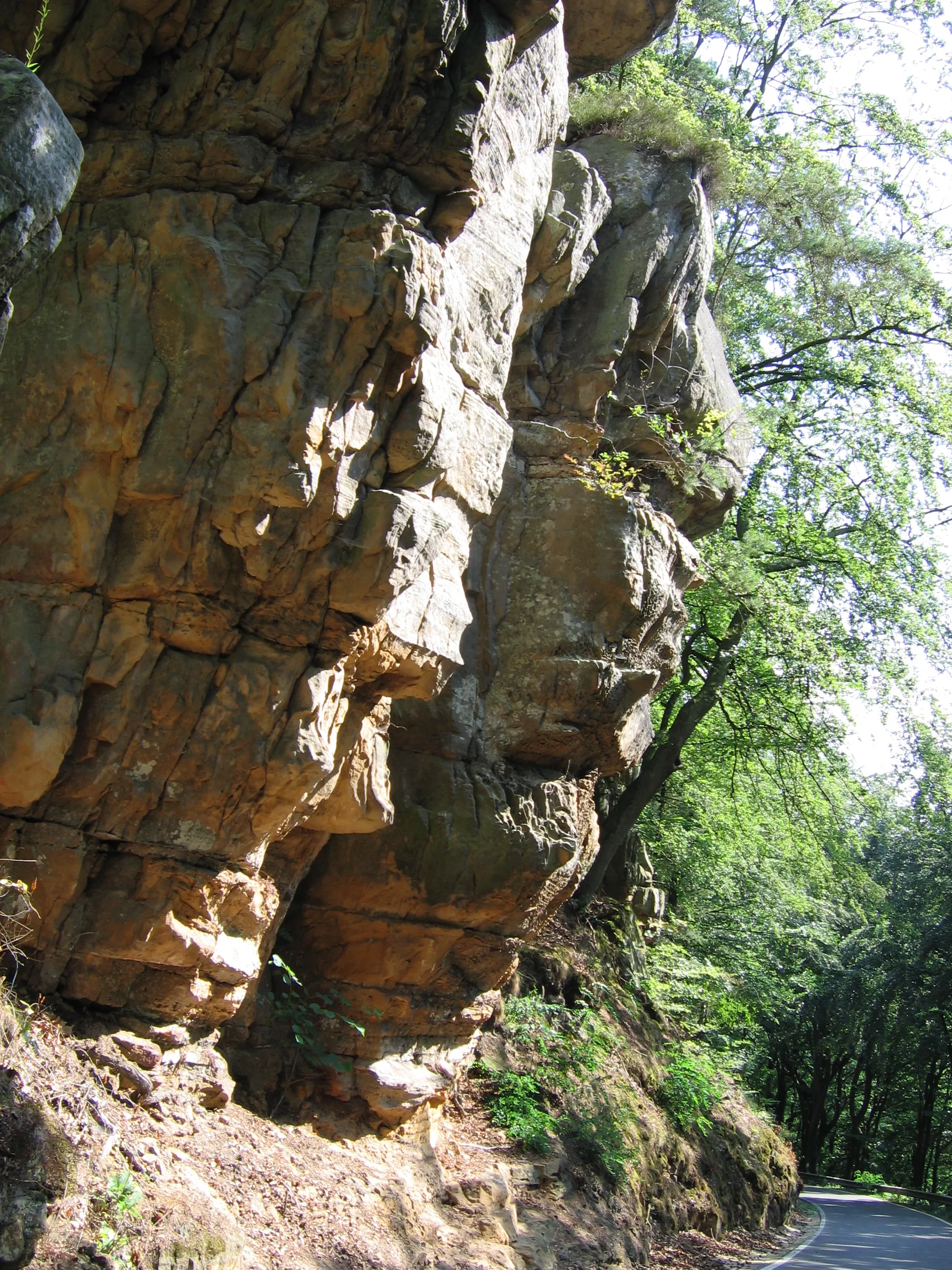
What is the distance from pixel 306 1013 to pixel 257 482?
5.01 meters

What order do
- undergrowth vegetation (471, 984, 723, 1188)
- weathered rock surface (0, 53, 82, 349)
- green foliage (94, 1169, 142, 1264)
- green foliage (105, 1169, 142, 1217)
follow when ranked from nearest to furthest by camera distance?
weathered rock surface (0, 53, 82, 349) → green foliage (94, 1169, 142, 1264) → green foliage (105, 1169, 142, 1217) → undergrowth vegetation (471, 984, 723, 1188)

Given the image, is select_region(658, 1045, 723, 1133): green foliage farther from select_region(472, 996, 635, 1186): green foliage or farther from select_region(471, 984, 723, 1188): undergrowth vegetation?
select_region(472, 996, 635, 1186): green foliage

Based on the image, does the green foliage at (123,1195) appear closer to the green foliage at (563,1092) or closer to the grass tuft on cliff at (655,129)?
the green foliage at (563,1092)

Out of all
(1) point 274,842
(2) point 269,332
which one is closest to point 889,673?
(1) point 274,842

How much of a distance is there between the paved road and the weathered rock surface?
13103mm

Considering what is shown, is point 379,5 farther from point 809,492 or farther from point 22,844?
point 809,492

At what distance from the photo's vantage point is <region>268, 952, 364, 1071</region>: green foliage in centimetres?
906

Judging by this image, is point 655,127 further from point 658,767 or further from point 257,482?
point 257,482

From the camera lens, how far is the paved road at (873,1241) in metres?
13.7

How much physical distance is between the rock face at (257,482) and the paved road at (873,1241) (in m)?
7.47

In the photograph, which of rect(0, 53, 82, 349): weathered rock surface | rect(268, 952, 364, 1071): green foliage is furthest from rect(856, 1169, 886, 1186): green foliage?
rect(0, 53, 82, 349): weathered rock surface

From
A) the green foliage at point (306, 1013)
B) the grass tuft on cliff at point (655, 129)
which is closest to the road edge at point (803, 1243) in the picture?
the green foliage at point (306, 1013)

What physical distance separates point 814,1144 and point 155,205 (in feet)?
114

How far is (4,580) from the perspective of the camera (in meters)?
6.72
